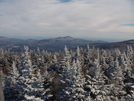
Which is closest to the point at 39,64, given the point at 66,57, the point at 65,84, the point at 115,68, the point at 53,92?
the point at 66,57

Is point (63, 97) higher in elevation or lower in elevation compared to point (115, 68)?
lower

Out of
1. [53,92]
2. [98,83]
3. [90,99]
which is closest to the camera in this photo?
Result: [90,99]

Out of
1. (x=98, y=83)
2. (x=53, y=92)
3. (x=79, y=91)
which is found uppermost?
(x=98, y=83)

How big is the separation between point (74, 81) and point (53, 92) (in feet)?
20.1

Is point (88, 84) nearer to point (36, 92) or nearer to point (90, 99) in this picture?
point (90, 99)

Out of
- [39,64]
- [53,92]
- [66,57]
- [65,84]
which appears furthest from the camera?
[39,64]

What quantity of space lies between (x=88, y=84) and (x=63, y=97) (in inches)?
170

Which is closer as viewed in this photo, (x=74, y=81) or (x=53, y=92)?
(x=74, y=81)

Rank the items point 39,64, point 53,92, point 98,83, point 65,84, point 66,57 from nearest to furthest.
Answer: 1. point 98,83
2. point 65,84
3. point 53,92
4. point 66,57
5. point 39,64

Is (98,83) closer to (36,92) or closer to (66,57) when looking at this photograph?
(36,92)

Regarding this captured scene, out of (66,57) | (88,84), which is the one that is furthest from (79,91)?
(66,57)

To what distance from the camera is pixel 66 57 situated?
29781 millimetres

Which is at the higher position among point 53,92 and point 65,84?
point 65,84

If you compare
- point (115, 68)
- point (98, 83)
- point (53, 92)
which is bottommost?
point (53, 92)
